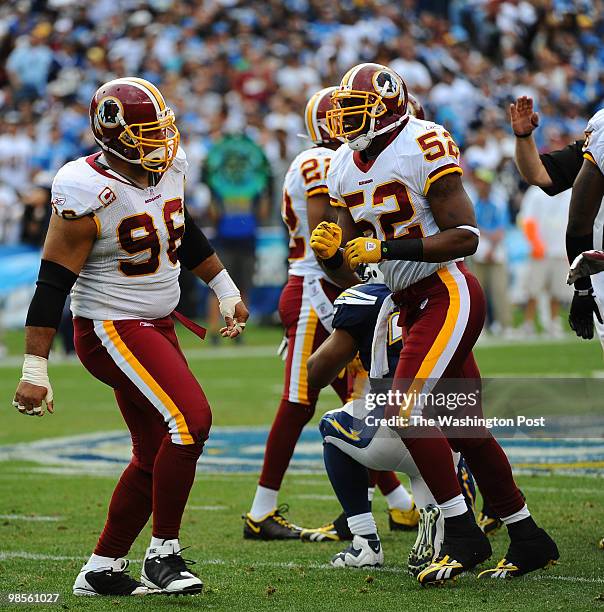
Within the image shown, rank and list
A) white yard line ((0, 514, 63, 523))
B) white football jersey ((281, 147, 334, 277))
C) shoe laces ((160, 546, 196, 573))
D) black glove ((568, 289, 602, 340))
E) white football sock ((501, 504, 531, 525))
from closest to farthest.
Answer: shoe laces ((160, 546, 196, 573)) < white football sock ((501, 504, 531, 525)) < black glove ((568, 289, 602, 340)) < white football jersey ((281, 147, 334, 277)) < white yard line ((0, 514, 63, 523))

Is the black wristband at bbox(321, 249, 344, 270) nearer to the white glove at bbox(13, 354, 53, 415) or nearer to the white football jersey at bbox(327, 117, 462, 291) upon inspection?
the white football jersey at bbox(327, 117, 462, 291)

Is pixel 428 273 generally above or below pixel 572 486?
above

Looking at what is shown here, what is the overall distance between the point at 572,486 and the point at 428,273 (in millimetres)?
Result: 2244

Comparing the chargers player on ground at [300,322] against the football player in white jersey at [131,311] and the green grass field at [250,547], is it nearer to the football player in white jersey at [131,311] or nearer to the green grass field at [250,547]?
the green grass field at [250,547]

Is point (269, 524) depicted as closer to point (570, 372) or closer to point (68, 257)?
point (68, 257)

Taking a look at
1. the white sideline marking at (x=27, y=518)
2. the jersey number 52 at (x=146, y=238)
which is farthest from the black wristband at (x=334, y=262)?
the white sideline marking at (x=27, y=518)

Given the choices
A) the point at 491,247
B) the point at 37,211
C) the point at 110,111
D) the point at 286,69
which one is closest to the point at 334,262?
the point at 110,111

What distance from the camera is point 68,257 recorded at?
4.57 m

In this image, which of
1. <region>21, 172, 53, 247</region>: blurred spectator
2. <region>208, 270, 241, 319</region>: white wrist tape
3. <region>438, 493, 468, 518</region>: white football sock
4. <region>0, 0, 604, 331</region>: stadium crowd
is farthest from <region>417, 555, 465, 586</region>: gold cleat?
<region>0, 0, 604, 331</region>: stadium crowd

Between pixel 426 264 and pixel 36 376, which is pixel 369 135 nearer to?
pixel 426 264

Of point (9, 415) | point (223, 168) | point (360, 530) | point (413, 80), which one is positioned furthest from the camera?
point (413, 80)

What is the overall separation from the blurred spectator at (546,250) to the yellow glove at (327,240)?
1060 cm

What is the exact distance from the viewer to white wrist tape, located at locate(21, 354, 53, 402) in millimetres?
4496

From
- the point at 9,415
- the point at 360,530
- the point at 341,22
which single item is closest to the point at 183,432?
the point at 360,530
